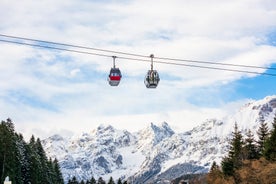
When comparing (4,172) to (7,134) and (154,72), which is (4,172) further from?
(154,72)

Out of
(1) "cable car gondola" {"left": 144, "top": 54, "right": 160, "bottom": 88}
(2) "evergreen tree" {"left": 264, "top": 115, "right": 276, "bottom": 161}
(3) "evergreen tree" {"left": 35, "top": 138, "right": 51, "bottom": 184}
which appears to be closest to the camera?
(1) "cable car gondola" {"left": 144, "top": 54, "right": 160, "bottom": 88}

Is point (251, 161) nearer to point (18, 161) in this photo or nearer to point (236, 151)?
point (236, 151)

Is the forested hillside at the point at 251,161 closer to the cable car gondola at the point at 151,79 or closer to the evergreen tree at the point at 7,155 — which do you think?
the evergreen tree at the point at 7,155

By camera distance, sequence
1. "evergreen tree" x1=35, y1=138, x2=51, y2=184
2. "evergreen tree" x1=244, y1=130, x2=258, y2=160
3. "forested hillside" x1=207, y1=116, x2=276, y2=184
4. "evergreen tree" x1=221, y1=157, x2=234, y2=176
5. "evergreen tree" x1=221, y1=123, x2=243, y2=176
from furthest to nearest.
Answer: "evergreen tree" x1=35, y1=138, x2=51, y2=184
"evergreen tree" x1=221, y1=157, x2=234, y2=176
"evergreen tree" x1=221, y1=123, x2=243, y2=176
"evergreen tree" x1=244, y1=130, x2=258, y2=160
"forested hillside" x1=207, y1=116, x2=276, y2=184

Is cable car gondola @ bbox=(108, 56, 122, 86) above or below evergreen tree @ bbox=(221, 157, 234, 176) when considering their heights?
above

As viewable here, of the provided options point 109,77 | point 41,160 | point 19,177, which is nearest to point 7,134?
point 19,177

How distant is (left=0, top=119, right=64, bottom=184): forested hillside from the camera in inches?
3519

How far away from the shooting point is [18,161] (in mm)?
94500

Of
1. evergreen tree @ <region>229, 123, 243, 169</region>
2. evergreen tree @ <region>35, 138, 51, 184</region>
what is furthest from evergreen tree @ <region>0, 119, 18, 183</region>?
evergreen tree @ <region>229, 123, 243, 169</region>

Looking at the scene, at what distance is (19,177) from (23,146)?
9.96 meters

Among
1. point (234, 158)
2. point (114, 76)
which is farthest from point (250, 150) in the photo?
point (114, 76)

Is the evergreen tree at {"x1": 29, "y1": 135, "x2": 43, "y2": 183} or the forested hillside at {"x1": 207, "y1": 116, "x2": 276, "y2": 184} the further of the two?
the evergreen tree at {"x1": 29, "y1": 135, "x2": 43, "y2": 183}

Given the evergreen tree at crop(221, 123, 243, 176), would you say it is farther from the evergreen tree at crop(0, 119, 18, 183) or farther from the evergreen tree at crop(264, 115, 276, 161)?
the evergreen tree at crop(0, 119, 18, 183)

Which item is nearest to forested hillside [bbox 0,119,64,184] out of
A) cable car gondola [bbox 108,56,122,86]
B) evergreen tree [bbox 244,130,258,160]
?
evergreen tree [bbox 244,130,258,160]
